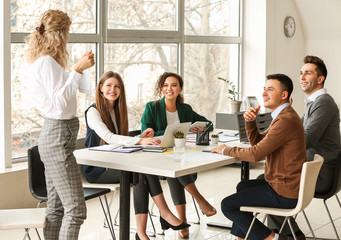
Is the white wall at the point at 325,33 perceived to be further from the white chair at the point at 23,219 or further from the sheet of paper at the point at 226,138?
the white chair at the point at 23,219

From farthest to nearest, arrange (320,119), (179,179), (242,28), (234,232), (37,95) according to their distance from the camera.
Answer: (242,28) → (179,179) → (320,119) → (234,232) → (37,95)

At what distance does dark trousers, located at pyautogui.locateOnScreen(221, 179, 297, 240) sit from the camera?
11.8ft

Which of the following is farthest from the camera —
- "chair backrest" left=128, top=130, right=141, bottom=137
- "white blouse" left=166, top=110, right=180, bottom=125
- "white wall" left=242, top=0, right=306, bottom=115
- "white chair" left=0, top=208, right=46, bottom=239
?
"white wall" left=242, top=0, right=306, bottom=115

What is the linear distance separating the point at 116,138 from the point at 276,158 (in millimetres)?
1157

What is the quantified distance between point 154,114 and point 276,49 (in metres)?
4.15

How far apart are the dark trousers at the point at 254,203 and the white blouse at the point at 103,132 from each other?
81 cm

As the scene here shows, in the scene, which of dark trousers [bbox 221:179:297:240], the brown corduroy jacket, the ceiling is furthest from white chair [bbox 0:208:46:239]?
the ceiling

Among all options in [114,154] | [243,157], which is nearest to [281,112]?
[243,157]

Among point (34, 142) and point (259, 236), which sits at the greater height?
point (34, 142)

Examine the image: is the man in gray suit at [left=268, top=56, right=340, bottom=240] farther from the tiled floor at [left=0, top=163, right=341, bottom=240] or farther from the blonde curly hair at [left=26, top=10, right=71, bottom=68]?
the blonde curly hair at [left=26, top=10, right=71, bottom=68]

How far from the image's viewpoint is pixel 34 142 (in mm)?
5543

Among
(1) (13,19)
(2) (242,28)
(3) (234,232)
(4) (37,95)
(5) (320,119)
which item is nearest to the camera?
(4) (37,95)

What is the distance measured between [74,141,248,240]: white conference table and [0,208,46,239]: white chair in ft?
1.55

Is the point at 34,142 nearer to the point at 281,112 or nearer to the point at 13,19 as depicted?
the point at 13,19
